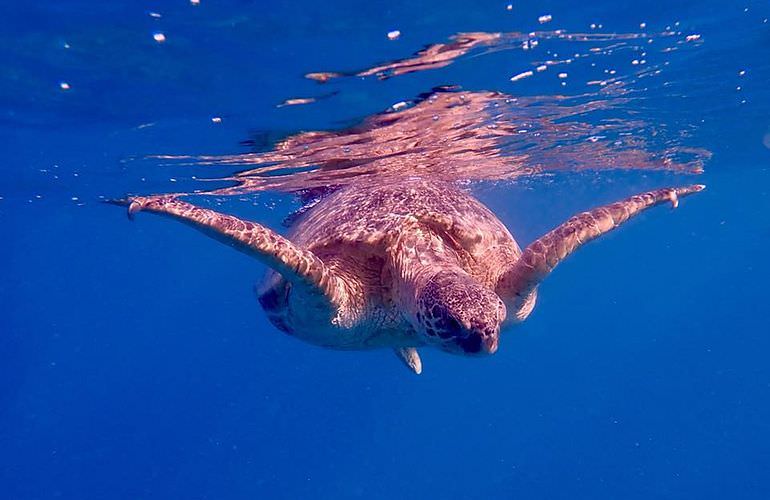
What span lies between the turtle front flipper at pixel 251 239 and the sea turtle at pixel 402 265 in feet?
0.03

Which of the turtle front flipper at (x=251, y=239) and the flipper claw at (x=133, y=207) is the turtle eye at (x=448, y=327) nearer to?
the turtle front flipper at (x=251, y=239)

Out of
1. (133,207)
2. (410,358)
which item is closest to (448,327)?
(133,207)

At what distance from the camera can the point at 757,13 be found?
8.35 meters

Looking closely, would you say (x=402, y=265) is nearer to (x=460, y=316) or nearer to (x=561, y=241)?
(x=561, y=241)

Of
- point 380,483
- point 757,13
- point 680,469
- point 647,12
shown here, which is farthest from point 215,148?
point 680,469

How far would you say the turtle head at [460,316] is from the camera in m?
4.02

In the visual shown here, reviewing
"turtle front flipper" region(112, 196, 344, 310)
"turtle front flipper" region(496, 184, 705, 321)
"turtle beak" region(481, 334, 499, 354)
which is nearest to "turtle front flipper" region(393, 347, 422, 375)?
"turtle front flipper" region(496, 184, 705, 321)

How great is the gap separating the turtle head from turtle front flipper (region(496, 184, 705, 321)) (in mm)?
975

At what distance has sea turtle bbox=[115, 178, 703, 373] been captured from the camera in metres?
4.39

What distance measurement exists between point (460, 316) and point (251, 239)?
191 cm

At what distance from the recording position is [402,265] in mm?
5773

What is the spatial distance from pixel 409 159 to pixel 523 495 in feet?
92.6

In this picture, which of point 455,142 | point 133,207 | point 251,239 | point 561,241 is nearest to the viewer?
point 133,207

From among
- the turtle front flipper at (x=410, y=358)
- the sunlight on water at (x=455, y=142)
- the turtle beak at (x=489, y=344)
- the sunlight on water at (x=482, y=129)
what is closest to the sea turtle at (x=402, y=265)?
the turtle beak at (x=489, y=344)
